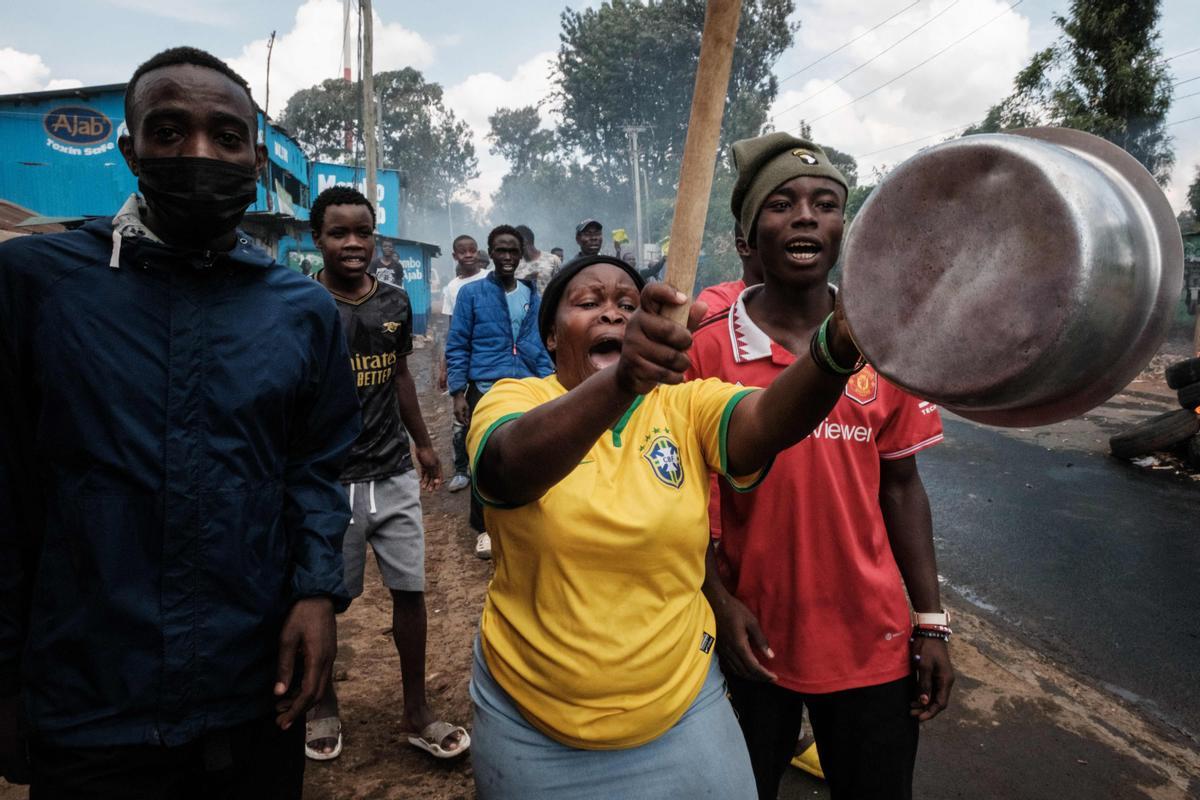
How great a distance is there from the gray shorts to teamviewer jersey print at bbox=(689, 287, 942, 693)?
162 centimetres

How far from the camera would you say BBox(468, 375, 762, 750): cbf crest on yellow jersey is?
4.74ft

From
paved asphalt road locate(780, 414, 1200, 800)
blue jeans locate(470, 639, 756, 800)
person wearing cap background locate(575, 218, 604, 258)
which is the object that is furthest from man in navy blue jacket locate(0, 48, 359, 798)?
person wearing cap background locate(575, 218, 604, 258)

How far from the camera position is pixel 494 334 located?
509 cm

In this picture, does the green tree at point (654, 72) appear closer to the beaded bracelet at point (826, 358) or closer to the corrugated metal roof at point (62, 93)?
the corrugated metal roof at point (62, 93)

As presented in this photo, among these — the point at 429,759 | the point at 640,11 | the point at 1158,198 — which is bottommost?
the point at 429,759

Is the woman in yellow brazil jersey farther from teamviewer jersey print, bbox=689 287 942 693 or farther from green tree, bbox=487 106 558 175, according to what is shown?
→ green tree, bbox=487 106 558 175

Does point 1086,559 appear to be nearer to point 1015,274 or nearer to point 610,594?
point 610,594

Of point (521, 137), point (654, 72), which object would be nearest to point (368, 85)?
point (654, 72)

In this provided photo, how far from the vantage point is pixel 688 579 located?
1582mm

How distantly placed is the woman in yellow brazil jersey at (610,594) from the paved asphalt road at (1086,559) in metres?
3.01

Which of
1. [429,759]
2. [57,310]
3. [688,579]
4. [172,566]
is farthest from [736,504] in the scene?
[429,759]

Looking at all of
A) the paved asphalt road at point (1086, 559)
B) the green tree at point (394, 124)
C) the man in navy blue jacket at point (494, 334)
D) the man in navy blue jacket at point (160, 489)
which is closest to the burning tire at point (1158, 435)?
the paved asphalt road at point (1086, 559)

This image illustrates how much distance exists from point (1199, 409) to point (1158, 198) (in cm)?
831

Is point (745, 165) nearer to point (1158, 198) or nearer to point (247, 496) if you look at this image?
point (1158, 198)
